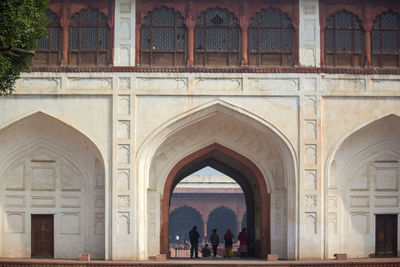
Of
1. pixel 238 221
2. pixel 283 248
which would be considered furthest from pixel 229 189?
pixel 283 248

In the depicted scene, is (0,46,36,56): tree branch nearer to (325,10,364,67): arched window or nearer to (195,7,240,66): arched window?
(195,7,240,66): arched window

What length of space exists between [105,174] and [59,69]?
2.35m

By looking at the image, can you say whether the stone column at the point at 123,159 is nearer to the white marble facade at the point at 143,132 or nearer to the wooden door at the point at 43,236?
the white marble facade at the point at 143,132

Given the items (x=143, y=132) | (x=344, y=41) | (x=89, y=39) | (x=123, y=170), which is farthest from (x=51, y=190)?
(x=344, y=41)

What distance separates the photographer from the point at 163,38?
677 inches

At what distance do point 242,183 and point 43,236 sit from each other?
5.60m

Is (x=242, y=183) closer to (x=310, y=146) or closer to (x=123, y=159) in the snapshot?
(x=310, y=146)

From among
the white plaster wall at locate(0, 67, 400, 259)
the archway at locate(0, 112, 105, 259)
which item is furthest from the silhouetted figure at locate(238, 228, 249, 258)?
the archway at locate(0, 112, 105, 259)

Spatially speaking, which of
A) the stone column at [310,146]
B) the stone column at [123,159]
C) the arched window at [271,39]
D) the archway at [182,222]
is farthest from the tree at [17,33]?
the archway at [182,222]

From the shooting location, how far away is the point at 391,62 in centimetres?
1734

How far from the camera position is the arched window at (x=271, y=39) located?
17172 millimetres

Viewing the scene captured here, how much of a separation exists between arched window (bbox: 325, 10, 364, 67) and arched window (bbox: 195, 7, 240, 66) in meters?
1.93

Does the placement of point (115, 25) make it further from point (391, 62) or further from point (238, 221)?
point (238, 221)

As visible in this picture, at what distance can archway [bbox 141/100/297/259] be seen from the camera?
17.2 meters
